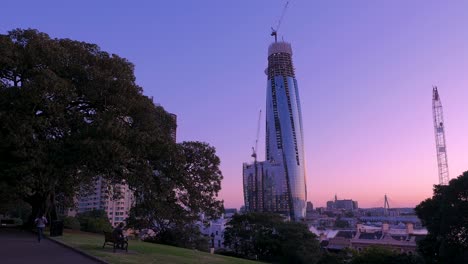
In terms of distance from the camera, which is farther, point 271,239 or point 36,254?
point 271,239

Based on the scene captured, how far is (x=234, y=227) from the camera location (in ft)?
190

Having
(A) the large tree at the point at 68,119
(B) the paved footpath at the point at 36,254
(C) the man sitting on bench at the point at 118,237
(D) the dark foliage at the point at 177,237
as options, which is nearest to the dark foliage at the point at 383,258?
(D) the dark foliage at the point at 177,237

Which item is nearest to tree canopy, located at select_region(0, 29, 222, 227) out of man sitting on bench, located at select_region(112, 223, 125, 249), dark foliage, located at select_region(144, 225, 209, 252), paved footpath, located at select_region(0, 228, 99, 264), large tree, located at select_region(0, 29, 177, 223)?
large tree, located at select_region(0, 29, 177, 223)

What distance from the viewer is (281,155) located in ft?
536

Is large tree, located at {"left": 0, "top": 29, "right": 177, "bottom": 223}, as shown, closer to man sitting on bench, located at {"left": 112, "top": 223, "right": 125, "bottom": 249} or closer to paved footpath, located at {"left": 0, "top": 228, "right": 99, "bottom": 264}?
paved footpath, located at {"left": 0, "top": 228, "right": 99, "bottom": 264}

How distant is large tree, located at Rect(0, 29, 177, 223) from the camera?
22406mm

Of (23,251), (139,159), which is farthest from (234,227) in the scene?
(23,251)

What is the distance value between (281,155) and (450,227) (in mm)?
126160

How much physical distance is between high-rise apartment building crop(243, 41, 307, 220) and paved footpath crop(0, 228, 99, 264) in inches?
5447

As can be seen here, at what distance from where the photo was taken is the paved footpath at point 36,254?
13.7 m

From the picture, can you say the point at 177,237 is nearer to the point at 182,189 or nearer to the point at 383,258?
the point at 182,189

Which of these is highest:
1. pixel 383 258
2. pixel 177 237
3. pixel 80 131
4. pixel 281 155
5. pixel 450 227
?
pixel 281 155

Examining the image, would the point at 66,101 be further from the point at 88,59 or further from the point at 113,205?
the point at 113,205

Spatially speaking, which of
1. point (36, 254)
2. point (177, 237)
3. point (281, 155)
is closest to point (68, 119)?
point (36, 254)
